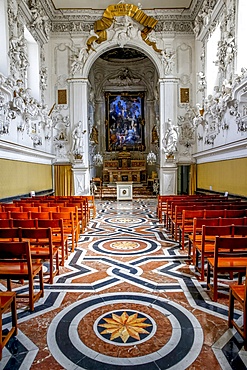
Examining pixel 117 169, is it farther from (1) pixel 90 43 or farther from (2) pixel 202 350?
(2) pixel 202 350

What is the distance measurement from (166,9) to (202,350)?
14289 millimetres

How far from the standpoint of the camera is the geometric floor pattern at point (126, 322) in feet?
7.40

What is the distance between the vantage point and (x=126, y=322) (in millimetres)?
2797

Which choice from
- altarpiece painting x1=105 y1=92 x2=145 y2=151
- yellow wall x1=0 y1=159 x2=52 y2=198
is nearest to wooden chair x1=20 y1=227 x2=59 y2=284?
yellow wall x1=0 y1=159 x2=52 y2=198

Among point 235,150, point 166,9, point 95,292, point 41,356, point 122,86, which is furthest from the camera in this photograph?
point 122,86

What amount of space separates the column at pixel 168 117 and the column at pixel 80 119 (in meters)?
3.59

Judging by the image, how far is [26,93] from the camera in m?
9.27

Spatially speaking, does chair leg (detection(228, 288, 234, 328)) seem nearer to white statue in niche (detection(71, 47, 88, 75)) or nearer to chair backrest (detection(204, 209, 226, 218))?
chair backrest (detection(204, 209, 226, 218))

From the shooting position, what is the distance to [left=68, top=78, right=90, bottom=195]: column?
1355 cm

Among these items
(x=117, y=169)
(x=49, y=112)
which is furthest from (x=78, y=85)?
(x=117, y=169)

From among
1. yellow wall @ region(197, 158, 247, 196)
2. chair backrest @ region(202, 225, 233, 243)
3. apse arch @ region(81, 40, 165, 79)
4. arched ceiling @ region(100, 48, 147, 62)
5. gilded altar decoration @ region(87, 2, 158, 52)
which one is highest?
arched ceiling @ region(100, 48, 147, 62)

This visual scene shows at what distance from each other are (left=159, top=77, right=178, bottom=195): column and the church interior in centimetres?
7

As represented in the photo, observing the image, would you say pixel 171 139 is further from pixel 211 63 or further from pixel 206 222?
pixel 206 222

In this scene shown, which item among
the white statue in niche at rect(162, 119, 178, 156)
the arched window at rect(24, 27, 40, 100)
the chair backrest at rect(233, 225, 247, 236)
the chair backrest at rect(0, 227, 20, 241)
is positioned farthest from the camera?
the white statue in niche at rect(162, 119, 178, 156)
